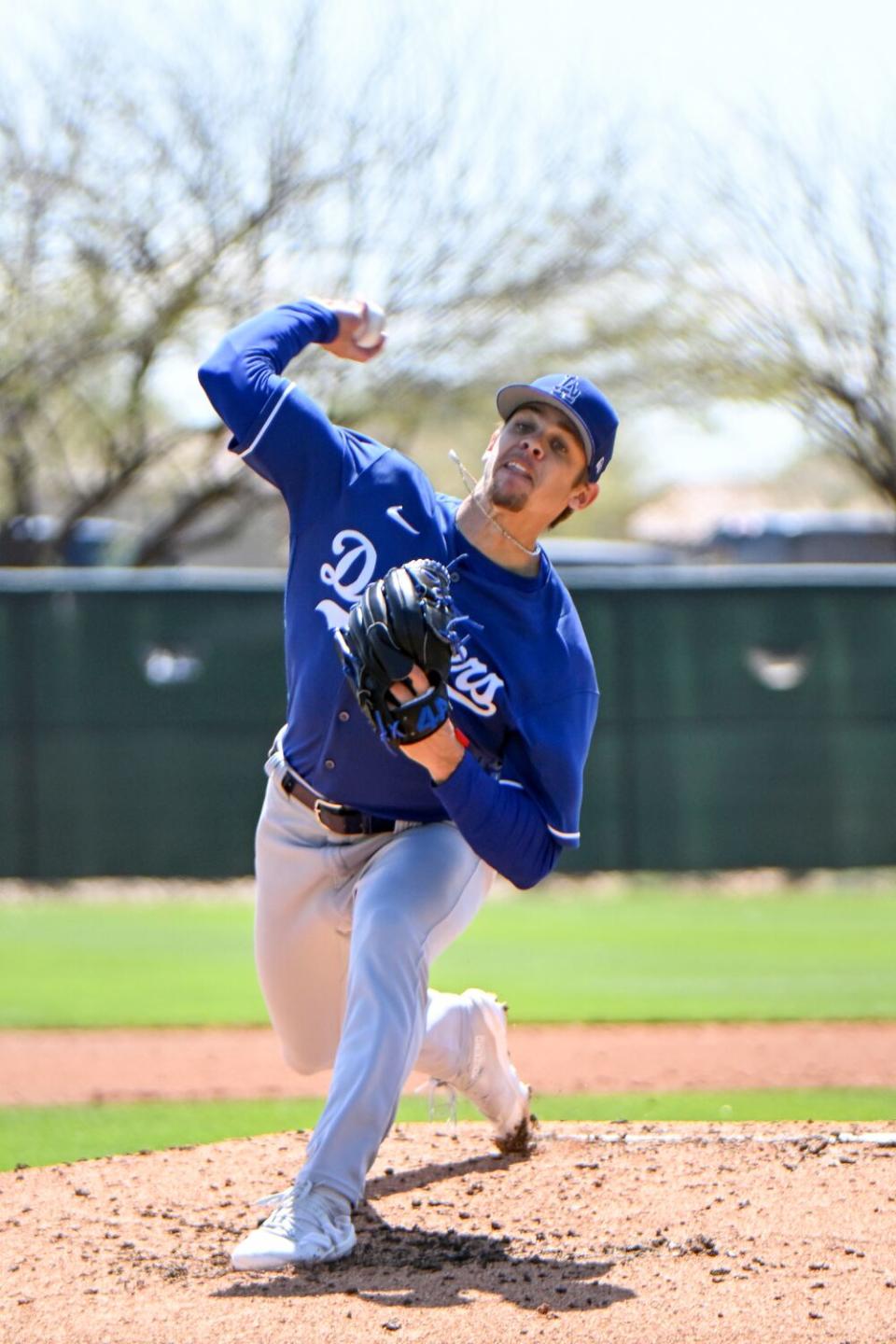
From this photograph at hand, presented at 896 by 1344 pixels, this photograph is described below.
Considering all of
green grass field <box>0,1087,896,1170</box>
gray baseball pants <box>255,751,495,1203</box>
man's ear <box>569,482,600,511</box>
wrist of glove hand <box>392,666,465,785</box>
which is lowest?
green grass field <box>0,1087,896,1170</box>

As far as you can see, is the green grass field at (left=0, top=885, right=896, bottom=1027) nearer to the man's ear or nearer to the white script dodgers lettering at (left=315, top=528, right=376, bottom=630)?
the man's ear

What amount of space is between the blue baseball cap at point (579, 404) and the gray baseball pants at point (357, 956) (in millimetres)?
921

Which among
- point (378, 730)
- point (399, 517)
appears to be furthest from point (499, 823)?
point (399, 517)

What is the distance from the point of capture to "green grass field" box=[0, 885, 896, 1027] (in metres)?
7.85

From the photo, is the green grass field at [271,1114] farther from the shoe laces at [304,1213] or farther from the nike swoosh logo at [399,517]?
the nike swoosh logo at [399,517]

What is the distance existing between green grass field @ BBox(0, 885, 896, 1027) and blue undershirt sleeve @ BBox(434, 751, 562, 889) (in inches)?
148

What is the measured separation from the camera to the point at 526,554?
4.07 meters

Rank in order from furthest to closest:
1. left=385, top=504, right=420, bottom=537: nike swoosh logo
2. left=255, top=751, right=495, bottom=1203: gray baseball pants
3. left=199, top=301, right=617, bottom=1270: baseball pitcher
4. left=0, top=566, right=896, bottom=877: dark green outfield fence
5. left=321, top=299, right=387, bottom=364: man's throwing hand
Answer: left=0, top=566, right=896, bottom=877: dark green outfield fence, left=321, top=299, right=387, bottom=364: man's throwing hand, left=385, top=504, right=420, bottom=537: nike swoosh logo, left=199, top=301, right=617, bottom=1270: baseball pitcher, left=255, top=751, right=495, bottom=1203: gray baseball pants

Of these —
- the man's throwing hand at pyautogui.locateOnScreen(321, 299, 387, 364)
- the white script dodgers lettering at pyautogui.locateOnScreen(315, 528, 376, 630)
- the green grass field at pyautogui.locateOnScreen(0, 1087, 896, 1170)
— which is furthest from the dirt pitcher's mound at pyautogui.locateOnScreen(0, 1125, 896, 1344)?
the man's throwing hand at pyautogui.locateOnScreen(321, 299, 387, 364)

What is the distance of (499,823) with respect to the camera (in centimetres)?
371

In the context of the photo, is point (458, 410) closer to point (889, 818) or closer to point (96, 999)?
point (889, 818)

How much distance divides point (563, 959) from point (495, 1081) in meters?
4.90

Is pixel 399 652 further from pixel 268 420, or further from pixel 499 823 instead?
pixel 268 420

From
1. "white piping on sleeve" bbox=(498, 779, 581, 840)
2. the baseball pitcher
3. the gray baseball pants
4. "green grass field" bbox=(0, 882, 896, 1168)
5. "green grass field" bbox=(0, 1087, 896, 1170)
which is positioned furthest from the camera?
"green grass field" bbox=(0, 882, 896, 1168)
